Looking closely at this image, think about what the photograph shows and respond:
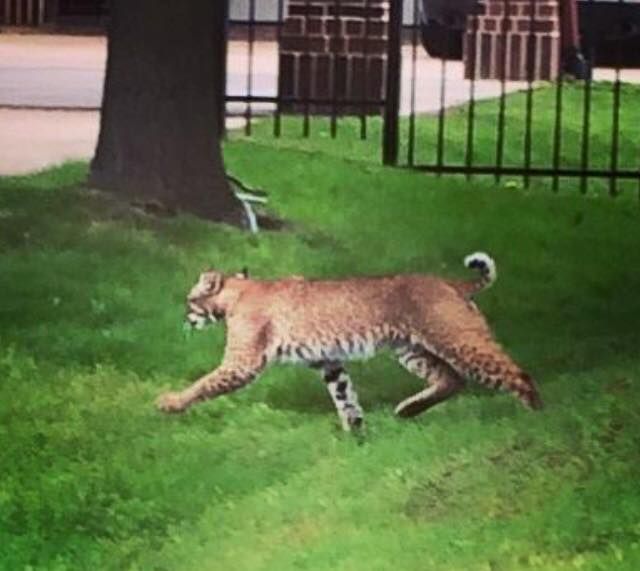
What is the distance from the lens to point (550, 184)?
1626 millimetres

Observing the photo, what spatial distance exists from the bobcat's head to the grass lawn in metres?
0.01

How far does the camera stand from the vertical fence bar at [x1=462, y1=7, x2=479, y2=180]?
65.8 inches

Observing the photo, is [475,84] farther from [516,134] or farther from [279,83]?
[279,83]

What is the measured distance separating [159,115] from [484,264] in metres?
0.31

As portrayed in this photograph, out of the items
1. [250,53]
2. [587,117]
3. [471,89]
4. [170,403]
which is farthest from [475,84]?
[170,403]

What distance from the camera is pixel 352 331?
1.46 meters

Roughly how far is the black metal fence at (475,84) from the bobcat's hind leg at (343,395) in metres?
0.24

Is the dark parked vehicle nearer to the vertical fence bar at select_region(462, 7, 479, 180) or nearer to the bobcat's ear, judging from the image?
the vertical fence bar at select_region(462, 7, 479, 180)

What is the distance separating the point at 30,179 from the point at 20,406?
233 millimetres

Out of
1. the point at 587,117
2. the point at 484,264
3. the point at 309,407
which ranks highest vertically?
the point at 587,117

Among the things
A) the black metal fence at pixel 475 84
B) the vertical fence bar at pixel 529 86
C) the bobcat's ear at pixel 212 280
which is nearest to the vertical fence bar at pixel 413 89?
the black metal fence at pixel 475 84

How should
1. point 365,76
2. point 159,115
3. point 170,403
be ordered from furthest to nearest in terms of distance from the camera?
point 365,76 < point 159,115 < point 170,403

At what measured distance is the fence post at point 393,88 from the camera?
63.7 inches

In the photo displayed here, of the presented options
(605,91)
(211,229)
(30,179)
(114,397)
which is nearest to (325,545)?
(114,397)
